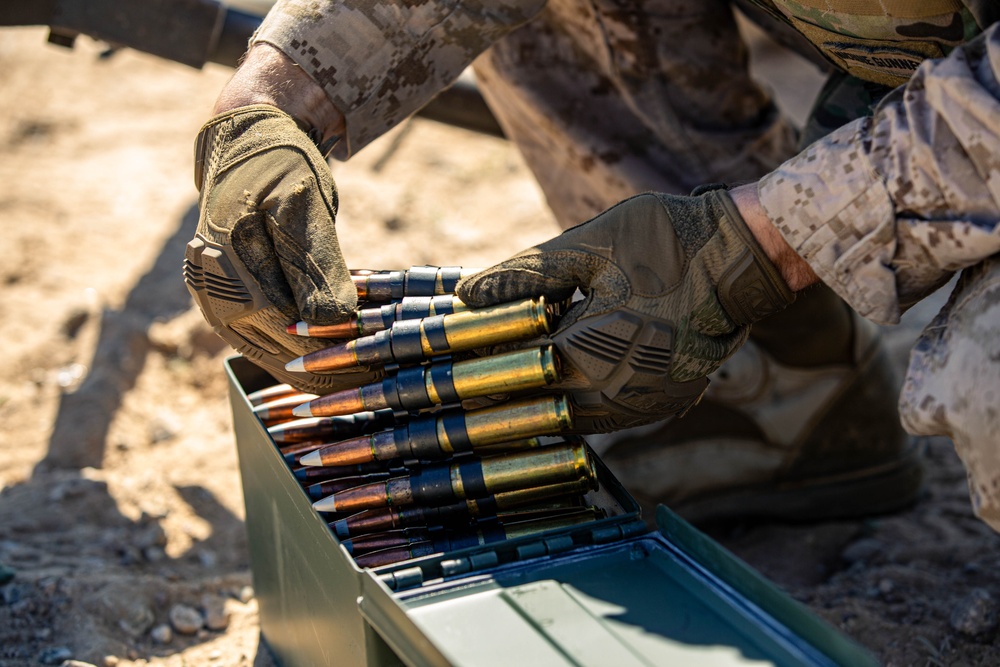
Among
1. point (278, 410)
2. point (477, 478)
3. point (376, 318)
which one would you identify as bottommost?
point (278, 410)

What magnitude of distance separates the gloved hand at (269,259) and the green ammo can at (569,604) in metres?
0.24

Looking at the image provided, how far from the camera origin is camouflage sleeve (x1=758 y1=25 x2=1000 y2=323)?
1.56m

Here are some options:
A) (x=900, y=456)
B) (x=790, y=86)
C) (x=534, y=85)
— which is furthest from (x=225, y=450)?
(x=790, y=86)

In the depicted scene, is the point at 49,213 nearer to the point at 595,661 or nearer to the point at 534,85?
the point at 534,85

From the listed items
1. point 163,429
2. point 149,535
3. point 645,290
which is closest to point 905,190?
point 645,290

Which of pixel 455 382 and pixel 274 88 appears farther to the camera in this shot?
pixel 274 88

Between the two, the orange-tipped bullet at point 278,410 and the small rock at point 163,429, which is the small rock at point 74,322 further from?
the orange-tipped bullet at point 278,410

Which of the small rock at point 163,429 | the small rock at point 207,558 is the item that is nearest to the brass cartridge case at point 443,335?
the small rock at point 207,558

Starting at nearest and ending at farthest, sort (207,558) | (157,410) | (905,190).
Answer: (905,190) < (207,558) < (157,410)

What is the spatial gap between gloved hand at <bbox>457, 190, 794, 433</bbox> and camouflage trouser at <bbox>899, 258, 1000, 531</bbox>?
288 millimetres

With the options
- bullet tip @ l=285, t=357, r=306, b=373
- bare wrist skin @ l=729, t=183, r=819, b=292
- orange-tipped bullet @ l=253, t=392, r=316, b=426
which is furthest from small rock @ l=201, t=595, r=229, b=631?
bare wrist skin @ l=729, t=183, r=819, b=292

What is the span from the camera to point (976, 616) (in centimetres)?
→ 222

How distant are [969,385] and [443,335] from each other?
87cm

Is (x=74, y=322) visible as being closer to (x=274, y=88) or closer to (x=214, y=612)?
(x=214, y=612)
